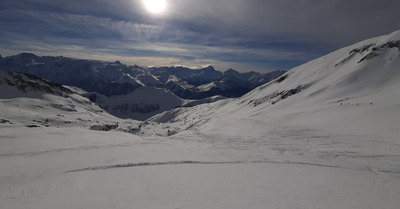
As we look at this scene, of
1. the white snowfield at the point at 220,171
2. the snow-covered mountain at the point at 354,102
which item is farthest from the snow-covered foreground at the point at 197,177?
the snow-covered mountain at the point at 354,102

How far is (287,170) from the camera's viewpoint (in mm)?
14234

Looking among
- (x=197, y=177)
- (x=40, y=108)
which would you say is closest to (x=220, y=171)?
(x=197, y=177)

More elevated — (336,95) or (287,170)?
(336,95)

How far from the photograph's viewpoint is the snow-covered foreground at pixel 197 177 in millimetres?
9828

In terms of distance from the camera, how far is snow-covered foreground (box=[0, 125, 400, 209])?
32.2ft

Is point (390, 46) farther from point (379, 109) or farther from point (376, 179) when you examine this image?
point (376, 179)

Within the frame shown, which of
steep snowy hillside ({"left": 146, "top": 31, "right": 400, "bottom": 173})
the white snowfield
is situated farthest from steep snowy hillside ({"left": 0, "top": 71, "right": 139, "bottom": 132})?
steep snowy hillside ({"left": 146, "top": 31, "right": 400, "bottom": 173})

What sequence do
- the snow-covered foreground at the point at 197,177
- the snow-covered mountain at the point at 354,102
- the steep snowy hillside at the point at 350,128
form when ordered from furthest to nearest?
the snow-covered mountain at the point at 354,102 → the steep snowy hillside at the point at 350,128 → the snow-covered foreground at the point at 197,177

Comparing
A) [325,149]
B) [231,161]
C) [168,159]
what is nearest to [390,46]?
[325,149]

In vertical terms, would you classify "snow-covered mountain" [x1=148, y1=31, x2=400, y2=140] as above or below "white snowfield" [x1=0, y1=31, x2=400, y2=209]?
above

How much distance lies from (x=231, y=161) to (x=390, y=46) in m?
68.8

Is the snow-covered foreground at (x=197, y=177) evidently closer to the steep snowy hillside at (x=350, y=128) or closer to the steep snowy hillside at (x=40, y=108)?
the steep snowy hillside at (x=350, y=128)

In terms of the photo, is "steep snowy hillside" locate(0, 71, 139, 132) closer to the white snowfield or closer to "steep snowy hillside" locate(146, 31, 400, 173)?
the white snowfield

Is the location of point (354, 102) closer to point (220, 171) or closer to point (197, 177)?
point (220, 171)
